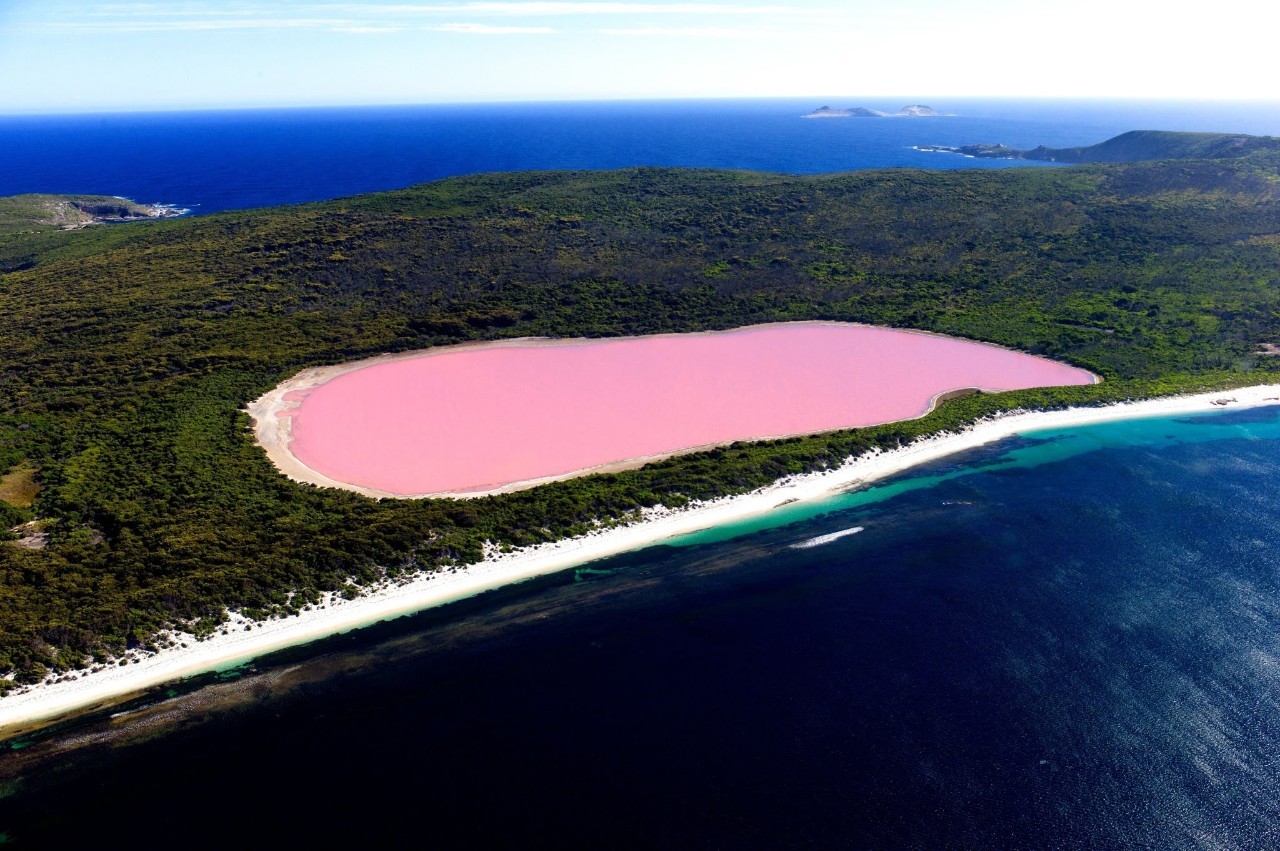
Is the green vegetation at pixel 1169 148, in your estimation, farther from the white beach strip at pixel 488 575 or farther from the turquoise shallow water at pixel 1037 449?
the white beach strip at pixel 488 575

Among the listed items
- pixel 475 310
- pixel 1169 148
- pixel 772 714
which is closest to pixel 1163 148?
pixel 1169 148

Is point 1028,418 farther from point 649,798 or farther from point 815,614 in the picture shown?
point 649,798

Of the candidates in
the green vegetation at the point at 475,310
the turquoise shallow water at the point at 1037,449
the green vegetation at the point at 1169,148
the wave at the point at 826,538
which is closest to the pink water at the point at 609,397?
the green vegetation at the point at 475,310

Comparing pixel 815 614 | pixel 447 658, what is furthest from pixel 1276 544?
pixel 447 658

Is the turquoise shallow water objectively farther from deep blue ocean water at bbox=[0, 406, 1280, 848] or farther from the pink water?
the pink water

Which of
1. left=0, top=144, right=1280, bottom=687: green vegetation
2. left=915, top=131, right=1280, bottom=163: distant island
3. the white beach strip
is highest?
left=915, top=131, right=1280, bottom=163: distant island

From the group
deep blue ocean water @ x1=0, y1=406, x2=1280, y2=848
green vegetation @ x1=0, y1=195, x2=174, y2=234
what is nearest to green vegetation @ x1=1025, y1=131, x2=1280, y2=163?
deep blue ocean water @ x1=0, y1=406, x2=1280, y2=848
